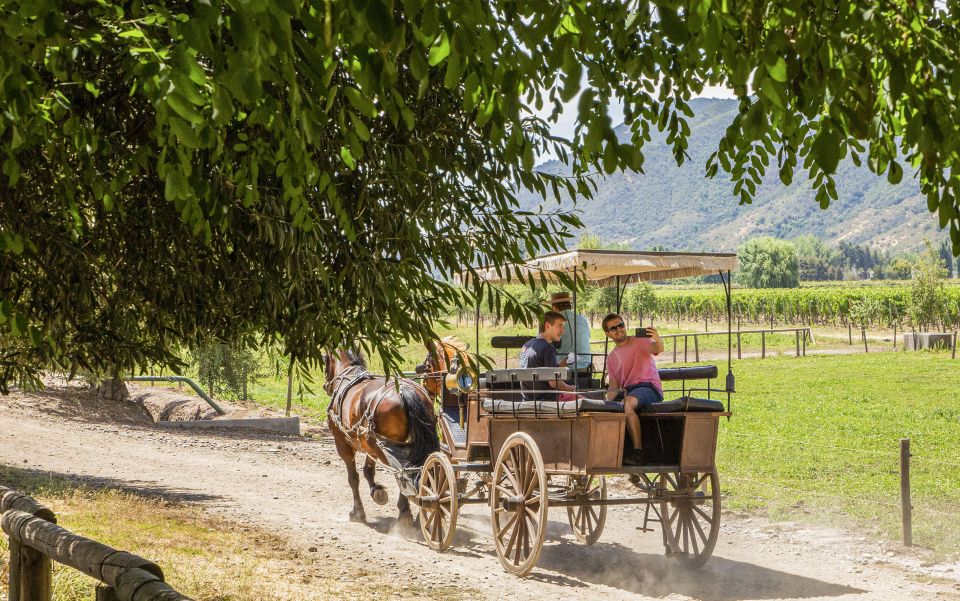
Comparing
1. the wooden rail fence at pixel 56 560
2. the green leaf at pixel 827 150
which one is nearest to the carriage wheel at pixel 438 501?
the wooden rail fence at pixel 56 560

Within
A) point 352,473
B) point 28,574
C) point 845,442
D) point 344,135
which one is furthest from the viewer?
point 845,442

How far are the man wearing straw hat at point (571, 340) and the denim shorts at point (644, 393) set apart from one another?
0.84 metres

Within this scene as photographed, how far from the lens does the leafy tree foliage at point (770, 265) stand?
539ft

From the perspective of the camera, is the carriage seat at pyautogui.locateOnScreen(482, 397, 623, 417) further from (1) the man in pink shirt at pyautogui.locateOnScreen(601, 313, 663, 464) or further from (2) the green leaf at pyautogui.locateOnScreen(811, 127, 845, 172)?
(2) the green leaf at pyautogui.locateOnScreen(811, 127, 845, 172)

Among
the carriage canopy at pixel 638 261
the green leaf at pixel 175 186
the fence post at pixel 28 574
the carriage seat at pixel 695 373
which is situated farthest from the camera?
the carriage canopy at pixel 638 261

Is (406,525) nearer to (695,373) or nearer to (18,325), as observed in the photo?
(695,373)

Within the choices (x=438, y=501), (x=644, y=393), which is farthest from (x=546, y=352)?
(x=438, y=501)

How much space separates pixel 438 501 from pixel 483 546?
2.43 ft

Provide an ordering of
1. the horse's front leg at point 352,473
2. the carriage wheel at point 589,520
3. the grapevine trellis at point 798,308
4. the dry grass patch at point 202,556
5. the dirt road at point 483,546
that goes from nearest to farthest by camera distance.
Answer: the dry grass patch at point 202,556 < the dirt road at point 483,546 < the carriage wheel at point 589,520 < the horse's front leg at point 352,473 < the grapevine trellis at point 798,308

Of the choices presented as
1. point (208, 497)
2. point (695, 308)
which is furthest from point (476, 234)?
point (695, 308)

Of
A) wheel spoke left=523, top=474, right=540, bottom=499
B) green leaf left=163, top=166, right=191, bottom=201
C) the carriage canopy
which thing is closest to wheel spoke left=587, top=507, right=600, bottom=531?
wheel spoke left=523, top=474, right=540, bottom=499

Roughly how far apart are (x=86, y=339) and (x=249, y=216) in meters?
1.68

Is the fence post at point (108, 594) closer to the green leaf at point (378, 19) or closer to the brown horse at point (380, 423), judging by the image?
the green leaf at point (378, 19)

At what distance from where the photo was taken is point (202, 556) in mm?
8102
